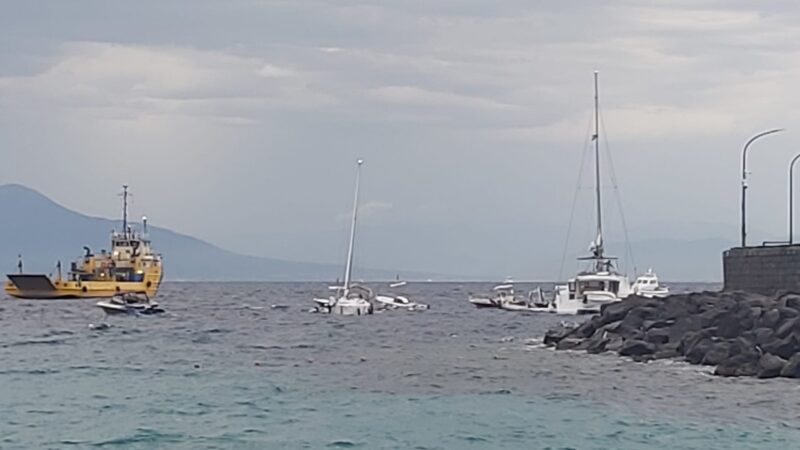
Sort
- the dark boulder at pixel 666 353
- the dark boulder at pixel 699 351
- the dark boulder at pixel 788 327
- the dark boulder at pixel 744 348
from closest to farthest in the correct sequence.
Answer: the dark boulder at pixel 744 348 < the dark boulder at pixel 788 327 < the dark boulder at pixel 699 351 < the dark boulder at pixel 666 353

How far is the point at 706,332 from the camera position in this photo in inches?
1686

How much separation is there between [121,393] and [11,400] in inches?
111

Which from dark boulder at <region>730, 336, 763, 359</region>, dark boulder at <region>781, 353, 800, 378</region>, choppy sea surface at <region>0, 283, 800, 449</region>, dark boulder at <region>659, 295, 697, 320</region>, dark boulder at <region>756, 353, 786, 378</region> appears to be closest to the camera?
choppy sea surface at <region>0, 283, 800, 449</region>

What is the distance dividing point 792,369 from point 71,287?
8351 cm

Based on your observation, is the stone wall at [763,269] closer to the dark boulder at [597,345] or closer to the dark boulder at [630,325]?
the dark boulder at [630,325]

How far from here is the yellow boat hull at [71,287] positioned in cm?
10593

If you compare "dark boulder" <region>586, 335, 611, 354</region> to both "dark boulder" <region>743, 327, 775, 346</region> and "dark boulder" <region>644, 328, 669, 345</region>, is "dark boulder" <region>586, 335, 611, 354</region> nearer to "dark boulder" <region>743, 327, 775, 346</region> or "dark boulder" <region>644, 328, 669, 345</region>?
"dark boulder" <region>644, 328, 669, 345</region>

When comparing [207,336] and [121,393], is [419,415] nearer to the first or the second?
[121,393]

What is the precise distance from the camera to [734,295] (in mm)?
47344

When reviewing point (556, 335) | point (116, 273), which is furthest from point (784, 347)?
point (116, 273)

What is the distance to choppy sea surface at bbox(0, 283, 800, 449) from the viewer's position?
1067 inches

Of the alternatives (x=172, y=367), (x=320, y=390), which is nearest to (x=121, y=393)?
(x=320, y=390)

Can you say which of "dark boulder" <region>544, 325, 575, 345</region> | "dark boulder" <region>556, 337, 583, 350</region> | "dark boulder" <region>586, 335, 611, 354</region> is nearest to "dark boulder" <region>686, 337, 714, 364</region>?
"dark boulder" <region>586, 335, 611, 354</region>

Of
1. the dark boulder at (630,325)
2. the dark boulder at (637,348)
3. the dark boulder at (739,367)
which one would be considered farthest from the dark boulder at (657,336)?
the dark boulder at (739,367)
